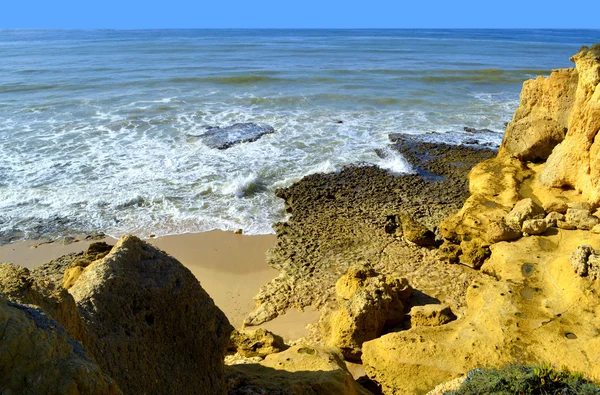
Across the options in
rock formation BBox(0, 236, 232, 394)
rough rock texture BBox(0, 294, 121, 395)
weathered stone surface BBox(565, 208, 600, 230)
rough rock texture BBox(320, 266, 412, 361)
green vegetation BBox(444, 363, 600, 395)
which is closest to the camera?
rough rock texture BBox(0, 294, 121, 395)

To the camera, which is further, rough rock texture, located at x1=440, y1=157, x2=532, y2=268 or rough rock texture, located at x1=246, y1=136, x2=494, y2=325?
rough rock texture, located at x1=440, y1=157, x2=532, y2=268

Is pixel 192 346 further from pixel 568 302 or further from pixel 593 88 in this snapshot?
pixel 593 88

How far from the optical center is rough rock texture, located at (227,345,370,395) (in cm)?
440

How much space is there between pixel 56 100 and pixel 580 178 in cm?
2277

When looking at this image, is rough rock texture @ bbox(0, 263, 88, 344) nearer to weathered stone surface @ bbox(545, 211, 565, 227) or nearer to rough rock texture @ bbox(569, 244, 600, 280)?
rough rock texture @ bbox(569, 244, 600, 280)

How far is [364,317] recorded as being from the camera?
6.97 m

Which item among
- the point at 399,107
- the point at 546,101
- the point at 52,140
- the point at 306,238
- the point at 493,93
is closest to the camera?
the point at 306,238

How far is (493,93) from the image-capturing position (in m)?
26.8

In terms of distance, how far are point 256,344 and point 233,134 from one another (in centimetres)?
1246

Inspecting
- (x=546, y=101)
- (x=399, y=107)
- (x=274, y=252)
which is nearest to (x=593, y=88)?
(x=546, y=101)

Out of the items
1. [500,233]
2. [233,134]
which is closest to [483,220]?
[500,233]

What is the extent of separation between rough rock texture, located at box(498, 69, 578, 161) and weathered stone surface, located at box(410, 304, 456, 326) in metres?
7.34

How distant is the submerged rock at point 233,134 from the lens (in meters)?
17.2

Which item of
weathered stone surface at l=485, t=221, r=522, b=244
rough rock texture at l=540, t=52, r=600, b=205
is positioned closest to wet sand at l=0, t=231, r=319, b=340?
weathered stone surface at l=485, t=221, r=522, b=244
